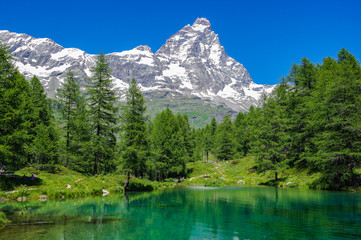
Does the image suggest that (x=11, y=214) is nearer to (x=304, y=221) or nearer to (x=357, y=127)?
(x=304, y=221)

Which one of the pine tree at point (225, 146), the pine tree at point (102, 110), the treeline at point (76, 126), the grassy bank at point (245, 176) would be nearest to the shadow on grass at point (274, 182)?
the grassy bank at point (245, 176)

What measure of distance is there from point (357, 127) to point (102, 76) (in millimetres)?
36750

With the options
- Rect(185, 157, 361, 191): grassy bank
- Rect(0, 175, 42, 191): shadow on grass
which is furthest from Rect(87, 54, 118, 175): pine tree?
Rect(185, 157, 361, 191): grassy bank

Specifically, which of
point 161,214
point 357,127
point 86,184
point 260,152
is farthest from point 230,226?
point 260,152

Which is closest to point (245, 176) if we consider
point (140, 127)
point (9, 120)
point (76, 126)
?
point (140, 127)

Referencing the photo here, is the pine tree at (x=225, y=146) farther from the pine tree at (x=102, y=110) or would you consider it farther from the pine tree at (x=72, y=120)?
the pine tree at (x=102, y=110)

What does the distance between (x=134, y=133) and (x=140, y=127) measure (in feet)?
4.16

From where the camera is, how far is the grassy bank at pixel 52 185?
25.0 metres

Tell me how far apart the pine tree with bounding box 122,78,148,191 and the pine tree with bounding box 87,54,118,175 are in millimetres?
3009

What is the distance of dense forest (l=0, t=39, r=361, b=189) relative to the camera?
93.7 feet

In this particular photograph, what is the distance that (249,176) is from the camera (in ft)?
189

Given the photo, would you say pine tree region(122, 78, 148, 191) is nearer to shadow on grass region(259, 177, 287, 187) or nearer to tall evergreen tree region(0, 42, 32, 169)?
tall evergreen tree region(0, 42, 32, 169)

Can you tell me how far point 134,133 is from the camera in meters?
36.8

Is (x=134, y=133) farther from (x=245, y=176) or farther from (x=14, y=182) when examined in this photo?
(x=245, y=176)
